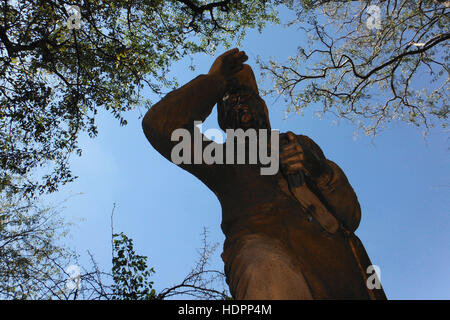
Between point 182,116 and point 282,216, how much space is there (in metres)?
0.97

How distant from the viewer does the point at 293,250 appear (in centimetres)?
245

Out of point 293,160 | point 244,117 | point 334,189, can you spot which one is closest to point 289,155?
point 293,160

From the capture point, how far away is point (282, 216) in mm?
2580

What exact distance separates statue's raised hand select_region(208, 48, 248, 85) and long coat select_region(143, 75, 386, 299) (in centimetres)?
21

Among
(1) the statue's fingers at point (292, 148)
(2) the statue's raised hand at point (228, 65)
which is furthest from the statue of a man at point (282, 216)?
(2) the statue's raised hand at point (228, 65)

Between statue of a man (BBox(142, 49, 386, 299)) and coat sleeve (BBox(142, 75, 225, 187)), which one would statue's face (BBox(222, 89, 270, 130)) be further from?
coat sleeve (BBox(142, 75, 225, 187))

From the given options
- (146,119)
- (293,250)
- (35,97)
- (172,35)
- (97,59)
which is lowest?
(293,250)

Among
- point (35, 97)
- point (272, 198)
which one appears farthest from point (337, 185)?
point (35, 97)

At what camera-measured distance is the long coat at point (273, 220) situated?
7.38 ft

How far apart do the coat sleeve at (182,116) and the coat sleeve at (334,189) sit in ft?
2.37

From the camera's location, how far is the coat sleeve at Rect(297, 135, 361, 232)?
2.45m

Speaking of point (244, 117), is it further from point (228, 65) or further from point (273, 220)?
point (273, 220)

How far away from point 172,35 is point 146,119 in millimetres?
7879
